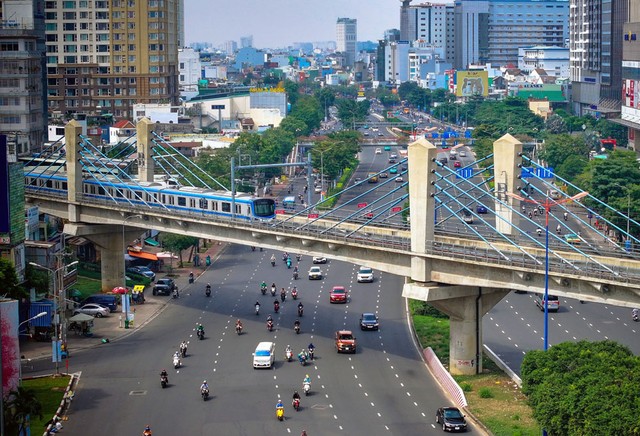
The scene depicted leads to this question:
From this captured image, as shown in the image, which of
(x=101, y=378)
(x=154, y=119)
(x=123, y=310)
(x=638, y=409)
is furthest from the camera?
(x=154, y=119)

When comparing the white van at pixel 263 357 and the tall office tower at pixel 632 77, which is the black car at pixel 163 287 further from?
the tall office tower at pixel 632 77

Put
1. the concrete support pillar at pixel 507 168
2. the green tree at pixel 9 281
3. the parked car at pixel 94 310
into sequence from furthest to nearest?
the parked car at pixel 94 310
the concrete support pillar at pixel 507 168
the green tree at pixel 9 281

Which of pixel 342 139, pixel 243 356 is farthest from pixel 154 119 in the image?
pixel 243 356

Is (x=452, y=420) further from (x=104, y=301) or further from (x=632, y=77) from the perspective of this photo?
(x=632, y=77)

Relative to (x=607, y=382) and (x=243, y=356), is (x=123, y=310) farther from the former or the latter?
(x=607, y=382)

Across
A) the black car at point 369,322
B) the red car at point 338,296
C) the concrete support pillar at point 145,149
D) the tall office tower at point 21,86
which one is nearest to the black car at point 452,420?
the black car at point 369,322
